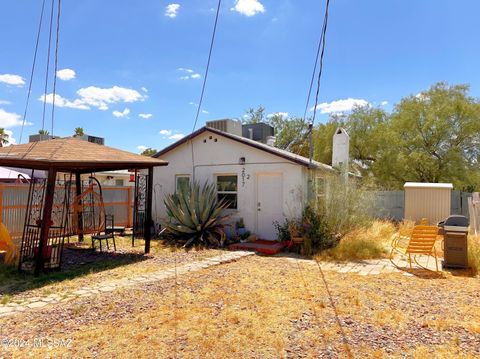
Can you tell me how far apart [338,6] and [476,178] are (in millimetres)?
16307

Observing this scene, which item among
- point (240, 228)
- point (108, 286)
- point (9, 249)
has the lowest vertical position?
point (108, 286)

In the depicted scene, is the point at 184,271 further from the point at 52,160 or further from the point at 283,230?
the point at 283,230

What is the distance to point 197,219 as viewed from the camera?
991 centimetres

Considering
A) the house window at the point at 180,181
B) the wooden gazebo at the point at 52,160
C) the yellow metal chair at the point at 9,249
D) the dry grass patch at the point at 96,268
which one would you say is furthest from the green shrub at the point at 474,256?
the yellow metal chair at the point at 9,249

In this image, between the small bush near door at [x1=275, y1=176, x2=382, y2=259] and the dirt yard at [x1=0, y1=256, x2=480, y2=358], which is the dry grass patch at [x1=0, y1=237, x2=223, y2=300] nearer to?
the dirt yard at [x1=0, y1=256, x2=480, y2=358]

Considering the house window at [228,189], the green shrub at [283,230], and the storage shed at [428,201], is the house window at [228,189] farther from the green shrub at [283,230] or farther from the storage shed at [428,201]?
the storage shed at [428,201]

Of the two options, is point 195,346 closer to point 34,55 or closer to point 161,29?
point 34,55

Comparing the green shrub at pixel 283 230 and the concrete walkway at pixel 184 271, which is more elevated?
the green shrub at pixel 283 230

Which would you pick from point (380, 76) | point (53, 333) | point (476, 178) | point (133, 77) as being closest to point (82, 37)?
point (133, 77)

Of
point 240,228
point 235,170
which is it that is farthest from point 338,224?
point 235,170

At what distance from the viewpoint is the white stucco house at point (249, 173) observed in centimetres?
1007

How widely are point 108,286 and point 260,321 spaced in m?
2.92

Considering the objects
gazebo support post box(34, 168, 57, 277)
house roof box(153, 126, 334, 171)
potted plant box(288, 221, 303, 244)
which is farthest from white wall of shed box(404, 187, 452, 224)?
gazebo support post box(34, 168, 57, 277)

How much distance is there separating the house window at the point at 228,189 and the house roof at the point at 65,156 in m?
3.19
